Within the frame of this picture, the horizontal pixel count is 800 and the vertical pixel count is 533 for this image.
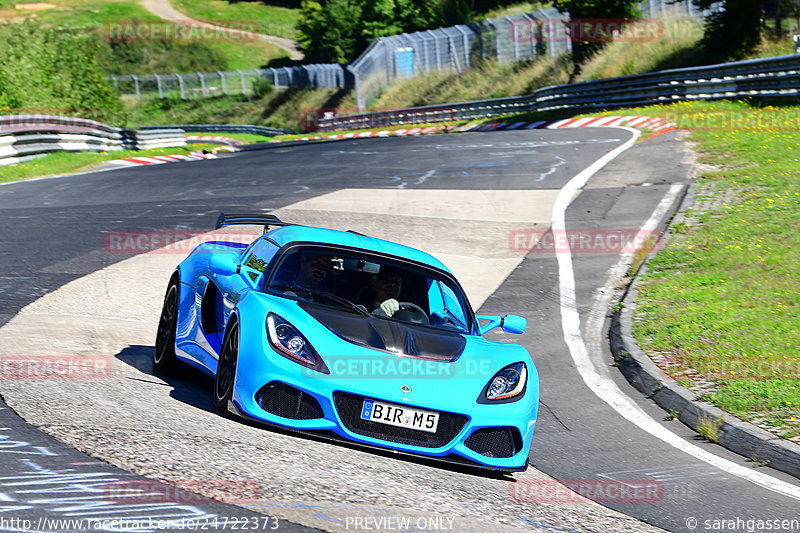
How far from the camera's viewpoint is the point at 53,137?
27203mm

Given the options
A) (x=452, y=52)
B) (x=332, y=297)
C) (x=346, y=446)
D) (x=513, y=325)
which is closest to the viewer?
(x=346, y=446)

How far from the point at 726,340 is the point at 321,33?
72.9 m

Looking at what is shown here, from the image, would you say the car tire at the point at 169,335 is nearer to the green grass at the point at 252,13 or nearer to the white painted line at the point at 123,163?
the white painted line at the point at 123,163

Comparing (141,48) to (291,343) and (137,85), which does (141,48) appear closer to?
(137,85)

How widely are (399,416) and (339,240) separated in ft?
5.95

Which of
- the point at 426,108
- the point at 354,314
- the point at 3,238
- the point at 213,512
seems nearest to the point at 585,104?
the point at 426,108

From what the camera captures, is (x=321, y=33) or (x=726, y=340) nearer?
(x=726, y=340)

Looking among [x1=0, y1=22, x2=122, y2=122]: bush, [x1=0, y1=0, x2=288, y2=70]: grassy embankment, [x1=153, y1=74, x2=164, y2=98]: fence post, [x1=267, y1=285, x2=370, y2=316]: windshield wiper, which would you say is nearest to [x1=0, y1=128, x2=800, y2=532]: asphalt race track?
[x1=267, y1=285, x2=370, y2=316]: windshield wiper

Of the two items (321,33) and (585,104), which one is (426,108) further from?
(321,33)

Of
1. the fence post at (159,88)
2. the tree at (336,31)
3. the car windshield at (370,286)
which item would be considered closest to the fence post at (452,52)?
the tree at (336,31)

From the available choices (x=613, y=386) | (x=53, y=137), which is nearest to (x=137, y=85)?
(x=53, y=137)

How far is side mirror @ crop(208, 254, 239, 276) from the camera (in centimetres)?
662

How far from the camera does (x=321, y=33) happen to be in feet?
257

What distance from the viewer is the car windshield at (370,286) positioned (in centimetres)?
651
